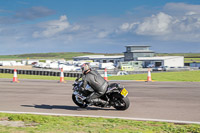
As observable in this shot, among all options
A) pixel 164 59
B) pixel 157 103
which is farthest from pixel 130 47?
pixel 157 103

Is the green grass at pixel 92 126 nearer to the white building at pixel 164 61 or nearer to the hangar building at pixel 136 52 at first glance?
the white building at pixel 164 61

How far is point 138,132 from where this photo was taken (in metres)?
6.20

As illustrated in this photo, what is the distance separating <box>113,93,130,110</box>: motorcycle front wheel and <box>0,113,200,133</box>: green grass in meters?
1.71

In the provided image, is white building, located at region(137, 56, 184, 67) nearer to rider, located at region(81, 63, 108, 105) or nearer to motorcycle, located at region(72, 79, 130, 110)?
motorcycle, located at region(72, 79, 130, 110)

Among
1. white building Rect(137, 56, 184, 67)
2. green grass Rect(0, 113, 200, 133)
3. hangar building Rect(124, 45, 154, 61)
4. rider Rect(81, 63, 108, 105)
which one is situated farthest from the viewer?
hangar building Rect(124, 45, 154, 61)

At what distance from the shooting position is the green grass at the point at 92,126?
21.0 ft

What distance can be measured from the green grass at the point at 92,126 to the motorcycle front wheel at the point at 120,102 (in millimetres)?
1711

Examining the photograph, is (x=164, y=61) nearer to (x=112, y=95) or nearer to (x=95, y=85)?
(x=112, y=95)

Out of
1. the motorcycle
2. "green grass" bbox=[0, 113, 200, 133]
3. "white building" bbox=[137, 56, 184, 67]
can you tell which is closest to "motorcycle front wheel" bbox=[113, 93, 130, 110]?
the motorcycle

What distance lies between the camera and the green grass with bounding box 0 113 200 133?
6.40 meters

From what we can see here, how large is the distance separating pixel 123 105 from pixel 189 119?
2168 mm

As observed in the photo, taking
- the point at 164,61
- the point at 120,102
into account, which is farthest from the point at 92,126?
the point at 164,61

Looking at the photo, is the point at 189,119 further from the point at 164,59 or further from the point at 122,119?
the point at 164,59

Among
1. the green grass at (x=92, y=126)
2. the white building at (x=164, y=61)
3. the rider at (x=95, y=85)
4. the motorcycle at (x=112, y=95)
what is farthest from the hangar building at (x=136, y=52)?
the green grass at (x=92, y=126)
